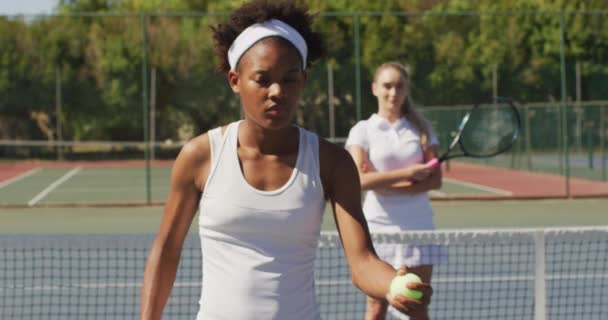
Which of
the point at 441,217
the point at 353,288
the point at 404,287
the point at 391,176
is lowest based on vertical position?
the point at 441,217

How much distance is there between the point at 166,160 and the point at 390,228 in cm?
1506

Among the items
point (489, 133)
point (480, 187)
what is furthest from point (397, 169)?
point (480, 187)

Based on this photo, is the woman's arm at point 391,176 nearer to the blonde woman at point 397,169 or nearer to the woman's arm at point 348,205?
the blonde woman at point 397,169

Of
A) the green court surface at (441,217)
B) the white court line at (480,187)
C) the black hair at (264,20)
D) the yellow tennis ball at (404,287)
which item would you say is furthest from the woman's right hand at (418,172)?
the white court line at (480,187)

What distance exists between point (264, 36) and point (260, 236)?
43cm

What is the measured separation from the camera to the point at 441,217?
497 inches

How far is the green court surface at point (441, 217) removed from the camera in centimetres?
1155

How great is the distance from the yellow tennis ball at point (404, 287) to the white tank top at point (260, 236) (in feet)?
1.26

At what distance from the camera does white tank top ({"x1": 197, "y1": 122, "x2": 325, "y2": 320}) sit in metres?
2.31

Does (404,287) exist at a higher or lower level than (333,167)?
lower

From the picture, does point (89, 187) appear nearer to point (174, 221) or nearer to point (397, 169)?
point (397, 169)

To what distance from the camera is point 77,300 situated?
22.5 feet

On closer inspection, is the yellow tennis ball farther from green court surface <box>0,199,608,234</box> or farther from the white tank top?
green court surface <box>0,199,608,234</box>

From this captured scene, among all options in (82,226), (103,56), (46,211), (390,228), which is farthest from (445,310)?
(103,56)
